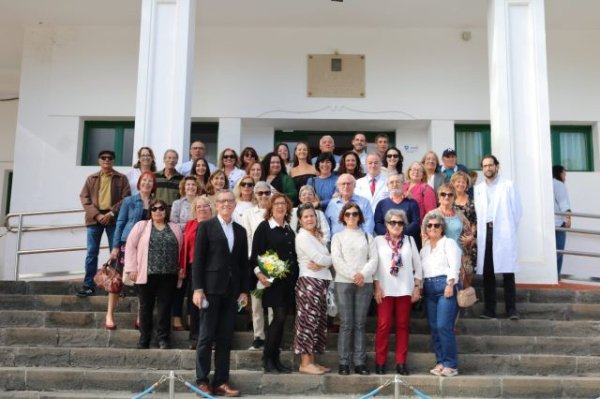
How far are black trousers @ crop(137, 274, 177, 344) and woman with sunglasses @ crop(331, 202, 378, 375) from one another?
5.70 feet

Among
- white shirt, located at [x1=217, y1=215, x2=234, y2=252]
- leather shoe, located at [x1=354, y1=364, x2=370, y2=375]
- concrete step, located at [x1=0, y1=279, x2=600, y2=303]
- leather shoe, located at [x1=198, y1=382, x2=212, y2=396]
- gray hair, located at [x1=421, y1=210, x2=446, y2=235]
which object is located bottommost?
leather shoe, located at [x1=198, y1=382, x2=212, y2=396]

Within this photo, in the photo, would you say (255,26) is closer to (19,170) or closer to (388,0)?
(388,0)

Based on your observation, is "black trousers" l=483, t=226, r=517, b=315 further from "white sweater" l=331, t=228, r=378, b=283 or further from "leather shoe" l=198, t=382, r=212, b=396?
"leather shoe" l=198, t=382, r=212, b=396

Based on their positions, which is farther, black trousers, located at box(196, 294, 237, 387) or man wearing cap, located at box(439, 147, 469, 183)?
man wearing cap, located at box(439, 147, 469, 183)

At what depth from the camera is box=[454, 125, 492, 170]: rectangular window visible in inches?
425

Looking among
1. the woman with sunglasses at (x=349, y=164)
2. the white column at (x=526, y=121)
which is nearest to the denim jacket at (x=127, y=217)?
the woman with sunglasses at (x=349, y=164)

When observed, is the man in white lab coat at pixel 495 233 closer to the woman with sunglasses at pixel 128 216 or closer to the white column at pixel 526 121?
the white column at pixel 526 121

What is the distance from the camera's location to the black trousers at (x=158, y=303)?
19.6 ft

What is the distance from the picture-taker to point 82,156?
428 inches

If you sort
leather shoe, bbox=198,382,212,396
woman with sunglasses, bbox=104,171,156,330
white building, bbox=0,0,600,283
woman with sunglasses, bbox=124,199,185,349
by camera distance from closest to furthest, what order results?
leather shoe, bbox=198,382,212,396, woman with sunglasses, bbox=124,199,185,349, woman with sunglasses, bbox=104,171,156,330, white building, bbox=0,0,600,283

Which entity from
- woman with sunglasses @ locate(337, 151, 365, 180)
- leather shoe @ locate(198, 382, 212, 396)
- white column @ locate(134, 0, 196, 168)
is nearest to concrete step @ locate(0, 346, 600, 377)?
leather shoe @ locate(198, 382, 212, 396)

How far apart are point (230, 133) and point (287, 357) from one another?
18.5 feet

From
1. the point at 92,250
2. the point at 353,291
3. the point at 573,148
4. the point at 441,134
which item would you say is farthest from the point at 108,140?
the point at 573,148

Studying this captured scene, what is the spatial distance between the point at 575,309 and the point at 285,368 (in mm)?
3543
